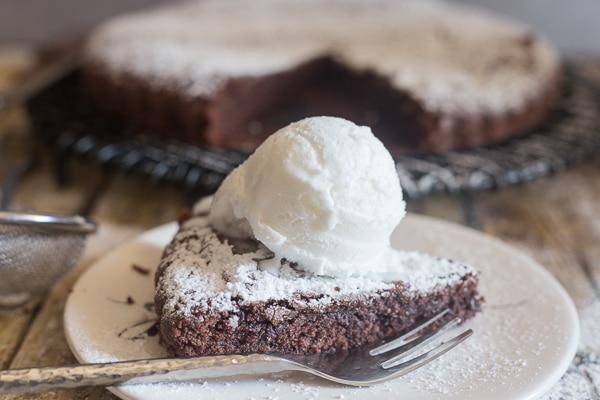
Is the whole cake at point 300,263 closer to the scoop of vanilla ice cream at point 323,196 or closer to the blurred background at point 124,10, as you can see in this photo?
the scoop of vanilla ice cream at point 323,196

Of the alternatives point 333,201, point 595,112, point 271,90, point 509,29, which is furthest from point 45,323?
point 509,29

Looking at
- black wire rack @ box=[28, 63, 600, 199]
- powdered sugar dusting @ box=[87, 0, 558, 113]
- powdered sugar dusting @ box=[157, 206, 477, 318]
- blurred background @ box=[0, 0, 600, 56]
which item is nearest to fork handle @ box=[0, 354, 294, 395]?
powdered sugar dusting @ box=[157, 206, 477, 318]

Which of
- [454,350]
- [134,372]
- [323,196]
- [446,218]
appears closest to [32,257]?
[134,372]

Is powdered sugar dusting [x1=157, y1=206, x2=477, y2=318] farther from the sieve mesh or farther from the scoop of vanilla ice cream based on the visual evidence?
the sieve mesh

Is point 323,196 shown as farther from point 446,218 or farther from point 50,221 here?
point 446,218

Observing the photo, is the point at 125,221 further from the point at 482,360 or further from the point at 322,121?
the point at 482,360

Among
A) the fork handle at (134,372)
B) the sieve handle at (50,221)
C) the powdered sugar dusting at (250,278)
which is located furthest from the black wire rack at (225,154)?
the fork handle at (134,372)
